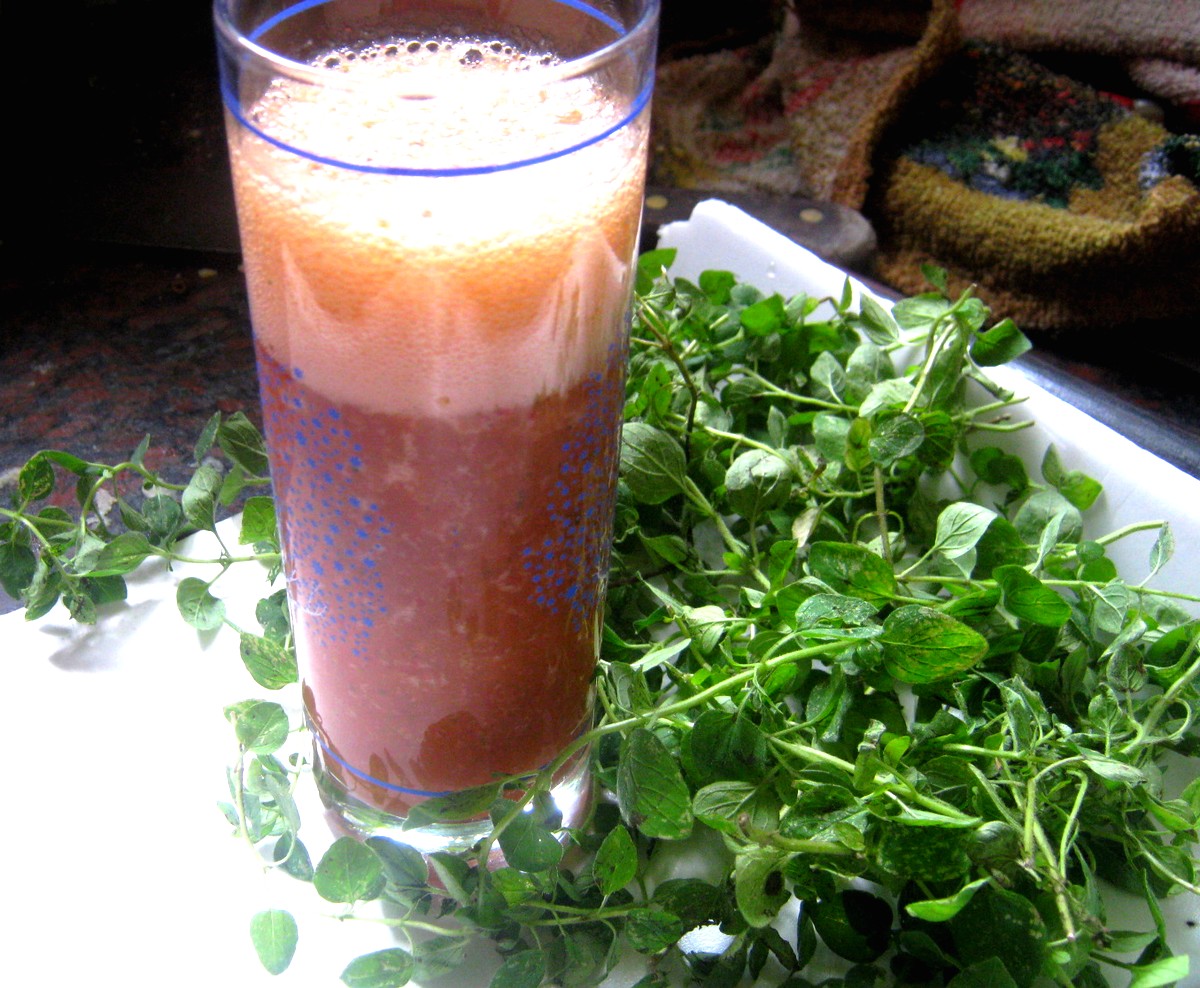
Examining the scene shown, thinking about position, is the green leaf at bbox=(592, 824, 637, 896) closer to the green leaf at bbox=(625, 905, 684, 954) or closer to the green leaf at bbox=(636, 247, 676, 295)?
the green leaf at bbox=(625, 905, 684, 954)

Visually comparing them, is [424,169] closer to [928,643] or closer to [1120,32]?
[928,643]

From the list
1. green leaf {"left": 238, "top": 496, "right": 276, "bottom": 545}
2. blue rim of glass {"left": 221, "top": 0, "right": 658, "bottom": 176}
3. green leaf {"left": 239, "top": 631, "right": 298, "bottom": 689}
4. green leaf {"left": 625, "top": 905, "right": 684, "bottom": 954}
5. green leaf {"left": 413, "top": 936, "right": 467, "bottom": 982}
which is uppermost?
blue rim of glass {"left": 221, "top": 0, "right": 658, "bottom": 176}

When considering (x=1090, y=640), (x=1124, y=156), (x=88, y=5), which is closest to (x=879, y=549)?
(x=1090, y=640)

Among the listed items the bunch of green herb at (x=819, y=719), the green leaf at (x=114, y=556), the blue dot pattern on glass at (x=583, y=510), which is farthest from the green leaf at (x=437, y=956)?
the green leaf at (x=114, y=556)

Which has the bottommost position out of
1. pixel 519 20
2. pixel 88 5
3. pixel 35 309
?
pixel 35 309

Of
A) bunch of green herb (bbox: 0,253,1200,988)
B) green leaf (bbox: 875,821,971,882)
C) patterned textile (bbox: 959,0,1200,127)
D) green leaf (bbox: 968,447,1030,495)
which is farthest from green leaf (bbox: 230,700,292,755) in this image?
patterned textile (bbox: 959,0,1200,127)

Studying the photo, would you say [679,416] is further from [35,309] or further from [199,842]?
[35,309]
